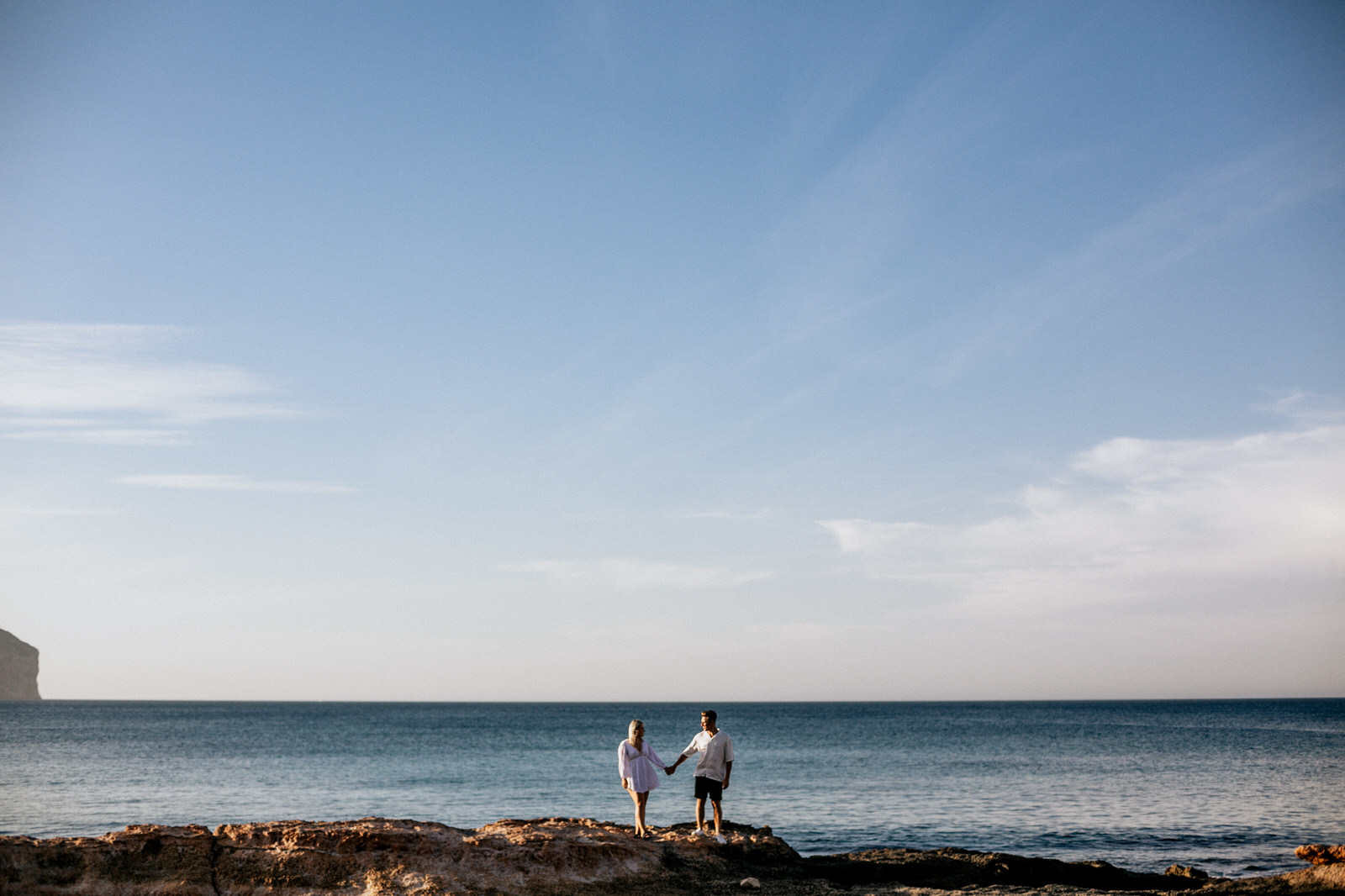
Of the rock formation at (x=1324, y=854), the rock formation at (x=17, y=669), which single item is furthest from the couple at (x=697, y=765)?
the rock formation at (x=17, y=669)

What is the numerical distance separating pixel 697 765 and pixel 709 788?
20.2 inches

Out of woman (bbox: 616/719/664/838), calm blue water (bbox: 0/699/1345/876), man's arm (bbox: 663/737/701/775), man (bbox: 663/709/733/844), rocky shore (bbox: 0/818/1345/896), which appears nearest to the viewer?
rocky shore (bbox: 0/818/1345/896)

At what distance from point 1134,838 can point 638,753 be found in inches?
561

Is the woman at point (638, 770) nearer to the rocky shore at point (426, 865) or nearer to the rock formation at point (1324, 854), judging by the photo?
the rocky shore at point (426, 865)

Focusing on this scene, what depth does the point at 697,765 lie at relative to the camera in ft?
37.0

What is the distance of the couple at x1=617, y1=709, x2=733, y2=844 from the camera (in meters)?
11.1

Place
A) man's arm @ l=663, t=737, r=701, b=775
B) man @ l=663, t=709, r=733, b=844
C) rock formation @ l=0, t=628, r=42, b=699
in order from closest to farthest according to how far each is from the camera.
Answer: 1. man's arm @ l=663, t=737, r=701, b=775
2. man @ l=663, t=709, r=733, b=844
3. rock formation @ l=0, t=628, r=42, b=699

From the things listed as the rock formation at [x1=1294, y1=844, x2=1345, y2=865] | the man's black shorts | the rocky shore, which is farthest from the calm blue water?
the man's black shorts

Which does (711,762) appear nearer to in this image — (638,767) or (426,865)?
(638,767)

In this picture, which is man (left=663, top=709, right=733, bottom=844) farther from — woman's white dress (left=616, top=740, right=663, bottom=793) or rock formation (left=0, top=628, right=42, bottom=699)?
rock formation (left=0, top=628, right=42, bottom=699)

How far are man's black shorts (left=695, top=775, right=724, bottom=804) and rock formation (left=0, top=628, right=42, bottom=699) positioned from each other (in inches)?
7105

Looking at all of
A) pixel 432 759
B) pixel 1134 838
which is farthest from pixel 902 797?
pixel 432 759

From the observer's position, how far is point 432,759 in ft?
141

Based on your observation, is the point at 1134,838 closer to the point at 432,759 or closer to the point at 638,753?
the point at 638,753
